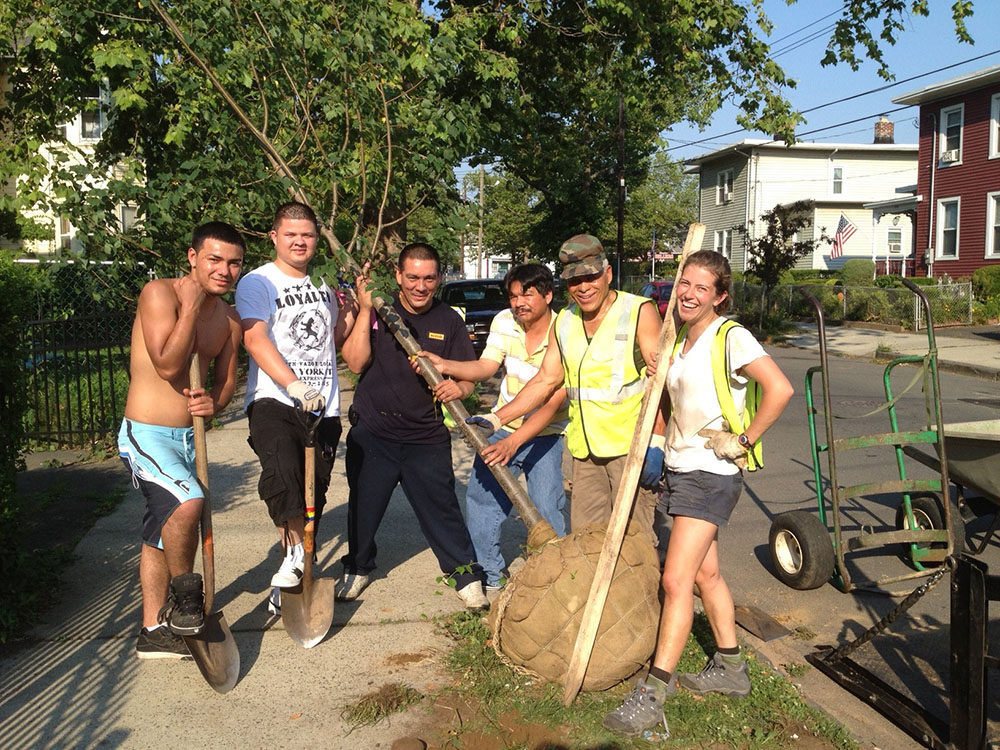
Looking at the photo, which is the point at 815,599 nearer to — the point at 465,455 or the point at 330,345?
the point at 330,345

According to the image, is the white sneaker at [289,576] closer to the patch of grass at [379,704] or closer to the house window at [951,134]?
the patch of grass at [379,704]

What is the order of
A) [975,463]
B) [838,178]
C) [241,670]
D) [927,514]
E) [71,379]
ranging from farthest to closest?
[838,178], [71,379], [927,514], [975,463], [241,670]

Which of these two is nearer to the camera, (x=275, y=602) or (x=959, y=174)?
(x=275, y=602)

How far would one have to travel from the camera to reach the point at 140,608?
4750mm

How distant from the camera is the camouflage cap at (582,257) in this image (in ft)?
13.4

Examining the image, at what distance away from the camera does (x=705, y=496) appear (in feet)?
11.9

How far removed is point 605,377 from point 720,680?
4.69ft

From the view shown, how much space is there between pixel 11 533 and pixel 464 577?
7.75 ft

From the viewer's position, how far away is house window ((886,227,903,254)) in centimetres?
4294

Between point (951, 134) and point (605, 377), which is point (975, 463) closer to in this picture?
point (605, 377)

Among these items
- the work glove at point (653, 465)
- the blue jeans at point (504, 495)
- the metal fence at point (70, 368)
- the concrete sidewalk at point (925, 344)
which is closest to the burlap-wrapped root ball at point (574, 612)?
the work glove at point (653, 465)

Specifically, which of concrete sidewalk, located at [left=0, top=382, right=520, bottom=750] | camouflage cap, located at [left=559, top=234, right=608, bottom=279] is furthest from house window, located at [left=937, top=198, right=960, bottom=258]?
camouflage cap, located at [left=559, top=234, right=608, bottom=279]

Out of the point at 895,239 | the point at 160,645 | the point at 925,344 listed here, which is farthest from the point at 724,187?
the point at 160,645

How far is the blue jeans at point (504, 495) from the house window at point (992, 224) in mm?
27084
